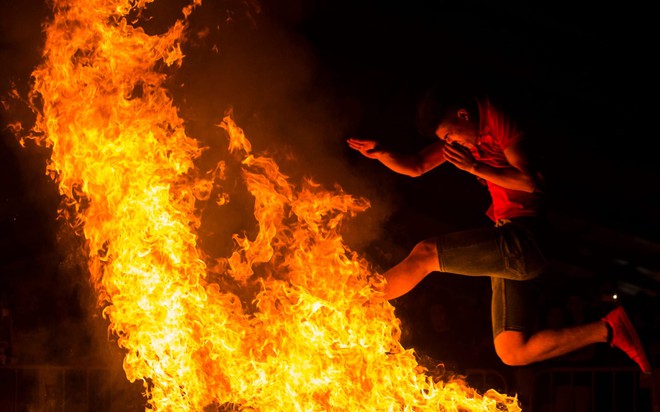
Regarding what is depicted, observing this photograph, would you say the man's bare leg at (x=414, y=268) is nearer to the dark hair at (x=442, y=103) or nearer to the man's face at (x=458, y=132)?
the man's face at (x=458, y=132)

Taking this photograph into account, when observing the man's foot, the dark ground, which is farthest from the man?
the dark ground

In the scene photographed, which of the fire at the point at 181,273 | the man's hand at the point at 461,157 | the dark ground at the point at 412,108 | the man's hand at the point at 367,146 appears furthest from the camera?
the dark ground at the point at 412,108

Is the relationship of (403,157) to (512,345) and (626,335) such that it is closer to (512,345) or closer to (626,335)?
(512,345)

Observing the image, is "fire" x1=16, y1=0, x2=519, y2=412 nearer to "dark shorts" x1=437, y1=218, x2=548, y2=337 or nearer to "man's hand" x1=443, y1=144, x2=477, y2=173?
"dark shorts" x1=437, y1=218, x2=548, y2=337

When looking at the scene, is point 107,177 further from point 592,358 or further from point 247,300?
point 592,358

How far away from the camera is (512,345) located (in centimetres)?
466

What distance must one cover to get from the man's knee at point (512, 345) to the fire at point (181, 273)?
1.57 feet

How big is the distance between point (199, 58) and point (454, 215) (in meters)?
4.50

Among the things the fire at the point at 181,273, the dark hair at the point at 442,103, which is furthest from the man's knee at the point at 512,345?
the dark hair at the point at 442,103

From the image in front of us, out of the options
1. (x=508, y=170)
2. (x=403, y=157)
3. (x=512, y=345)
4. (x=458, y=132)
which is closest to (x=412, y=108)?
(x=403, y=157)

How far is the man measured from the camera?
442cm

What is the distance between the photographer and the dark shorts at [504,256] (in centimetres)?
451

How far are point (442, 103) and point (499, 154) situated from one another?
1.65 feet

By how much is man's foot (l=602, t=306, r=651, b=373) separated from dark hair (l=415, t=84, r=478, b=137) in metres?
1.68
